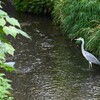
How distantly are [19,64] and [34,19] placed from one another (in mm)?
6744

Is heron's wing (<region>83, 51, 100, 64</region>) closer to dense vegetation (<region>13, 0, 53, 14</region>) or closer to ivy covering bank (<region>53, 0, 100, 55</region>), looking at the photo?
ivy covering bank (<region>53, 0, 100, 55</region>)

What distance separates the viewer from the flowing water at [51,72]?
7.99 meters

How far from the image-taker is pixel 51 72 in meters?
9.46

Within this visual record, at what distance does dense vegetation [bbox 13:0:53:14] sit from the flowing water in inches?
135

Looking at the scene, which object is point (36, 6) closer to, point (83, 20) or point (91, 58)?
point (83, 20)

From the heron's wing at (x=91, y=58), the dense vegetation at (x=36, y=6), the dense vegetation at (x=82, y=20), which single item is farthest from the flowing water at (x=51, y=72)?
the dense vegetation at (x=36, y=6)

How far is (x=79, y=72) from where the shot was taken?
9547 millimetres

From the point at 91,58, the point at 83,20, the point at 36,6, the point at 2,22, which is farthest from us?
the point at 36,6

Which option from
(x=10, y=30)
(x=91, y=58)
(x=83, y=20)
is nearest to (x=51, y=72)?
(x=91, y=58)

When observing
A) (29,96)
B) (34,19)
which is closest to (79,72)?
(29,96)

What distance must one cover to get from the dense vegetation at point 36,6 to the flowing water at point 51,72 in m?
3.43

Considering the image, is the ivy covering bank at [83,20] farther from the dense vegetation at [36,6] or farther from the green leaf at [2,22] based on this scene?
the green leaf at [2,22]

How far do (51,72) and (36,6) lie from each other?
8397mm

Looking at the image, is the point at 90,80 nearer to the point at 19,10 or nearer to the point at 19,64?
the point at 19,64
